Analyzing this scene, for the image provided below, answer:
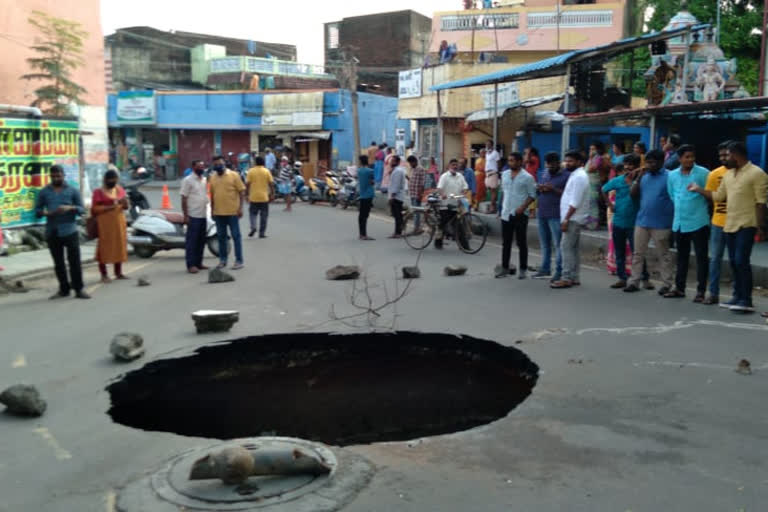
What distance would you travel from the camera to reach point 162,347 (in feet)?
22.3

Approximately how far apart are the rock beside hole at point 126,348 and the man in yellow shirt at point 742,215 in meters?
5.91

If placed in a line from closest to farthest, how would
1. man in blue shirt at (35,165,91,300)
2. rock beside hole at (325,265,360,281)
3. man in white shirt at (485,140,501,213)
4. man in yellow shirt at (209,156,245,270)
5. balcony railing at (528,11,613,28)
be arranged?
man in blue shirt at (35,165,91,300), rock beside hole at (325,265,360,281), man in yellow shirt at (209,156,245,270), man in white shirt at (485,140,501,213), balcony railing at (528,11,613,28)

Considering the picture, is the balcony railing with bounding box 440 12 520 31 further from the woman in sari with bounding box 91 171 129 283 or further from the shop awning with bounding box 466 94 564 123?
the woman in sari with bounding box 91 171 129 283

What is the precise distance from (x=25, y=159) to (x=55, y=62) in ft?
14.5

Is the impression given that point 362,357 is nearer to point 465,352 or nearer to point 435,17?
point 465,352

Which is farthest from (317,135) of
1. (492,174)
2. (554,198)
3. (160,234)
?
(554,198)

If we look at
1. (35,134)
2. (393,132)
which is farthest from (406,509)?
(393,132)

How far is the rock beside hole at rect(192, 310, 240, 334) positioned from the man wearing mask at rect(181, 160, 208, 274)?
4221 millimetres

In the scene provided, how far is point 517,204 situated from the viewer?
10281mm

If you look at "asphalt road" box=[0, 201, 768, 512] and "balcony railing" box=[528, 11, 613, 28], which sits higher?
"balcony railing" box=[528, 11, 613, 28]

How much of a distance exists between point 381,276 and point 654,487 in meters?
7.10

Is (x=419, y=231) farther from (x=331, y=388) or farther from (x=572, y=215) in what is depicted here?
(x=331, y=388)

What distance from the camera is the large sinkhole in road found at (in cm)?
521

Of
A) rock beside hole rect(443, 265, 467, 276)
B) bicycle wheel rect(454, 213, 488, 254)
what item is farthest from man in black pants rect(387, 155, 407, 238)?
rock beside hole rect(443, 265, 467, 276)
